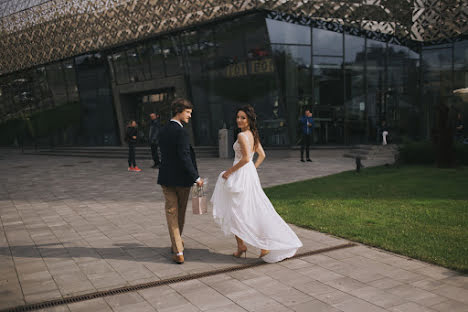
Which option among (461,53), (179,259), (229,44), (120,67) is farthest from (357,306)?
(120,67)

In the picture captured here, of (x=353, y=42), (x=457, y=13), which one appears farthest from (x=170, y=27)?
(x=457, y=13)

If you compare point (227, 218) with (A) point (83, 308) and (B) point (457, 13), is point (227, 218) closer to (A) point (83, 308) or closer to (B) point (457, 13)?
(A) point (83, 308)

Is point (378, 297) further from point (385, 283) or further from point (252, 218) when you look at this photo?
point (252, 218)

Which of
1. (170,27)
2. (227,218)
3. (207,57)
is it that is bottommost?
(227,218)

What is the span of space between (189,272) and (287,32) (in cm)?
1856

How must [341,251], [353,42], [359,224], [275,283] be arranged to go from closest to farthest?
[275,283] → [341,251] → [359,224] → [353,42]

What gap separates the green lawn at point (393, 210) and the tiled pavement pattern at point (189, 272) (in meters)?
0.46

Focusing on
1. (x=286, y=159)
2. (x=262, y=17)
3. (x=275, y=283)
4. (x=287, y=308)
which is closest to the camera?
(x=287, y=308)

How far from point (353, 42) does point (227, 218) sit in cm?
1980

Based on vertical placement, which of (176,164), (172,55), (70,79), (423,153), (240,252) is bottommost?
(240,252)

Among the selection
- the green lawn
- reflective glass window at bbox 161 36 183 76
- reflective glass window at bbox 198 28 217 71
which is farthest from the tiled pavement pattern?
reflective glass window at bbox 161 36 183 76

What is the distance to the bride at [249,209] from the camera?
4.90 metres

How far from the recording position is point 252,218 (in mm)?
4965

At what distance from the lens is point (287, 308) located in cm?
368
